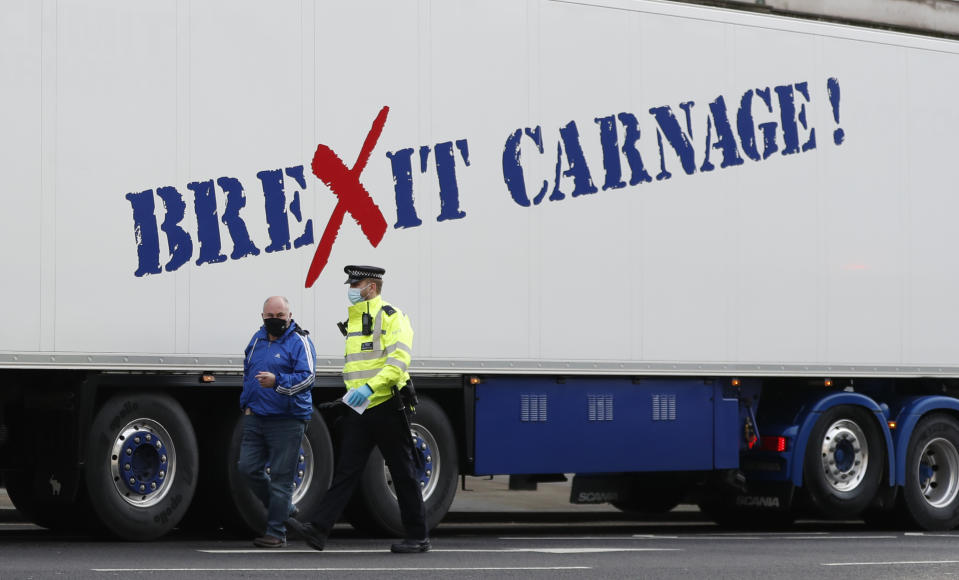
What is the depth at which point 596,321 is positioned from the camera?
44.6 feet

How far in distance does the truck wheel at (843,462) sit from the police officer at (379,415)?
479cm

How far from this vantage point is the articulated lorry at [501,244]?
37.6ft

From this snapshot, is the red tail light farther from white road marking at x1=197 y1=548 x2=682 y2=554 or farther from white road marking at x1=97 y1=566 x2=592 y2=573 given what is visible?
white road marking at x1=97 y1=566 x2=592 y2=573

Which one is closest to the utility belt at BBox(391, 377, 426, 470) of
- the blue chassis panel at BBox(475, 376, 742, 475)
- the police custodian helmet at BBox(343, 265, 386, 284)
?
the police custodian helmet at BBox(343, 265, 386, 284)

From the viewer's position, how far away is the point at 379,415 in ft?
36.6

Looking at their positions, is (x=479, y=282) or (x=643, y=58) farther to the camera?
(x=643, y=58)

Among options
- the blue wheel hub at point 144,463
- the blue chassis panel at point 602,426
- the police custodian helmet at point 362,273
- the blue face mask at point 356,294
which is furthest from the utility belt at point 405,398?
the blue chassis panel at point 602,426

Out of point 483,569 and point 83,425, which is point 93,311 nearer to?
point 83,425

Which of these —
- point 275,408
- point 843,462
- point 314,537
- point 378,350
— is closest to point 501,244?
point 378,350

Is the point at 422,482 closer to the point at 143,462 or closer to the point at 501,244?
the point at 501,244

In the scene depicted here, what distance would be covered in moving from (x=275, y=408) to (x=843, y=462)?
227 inches

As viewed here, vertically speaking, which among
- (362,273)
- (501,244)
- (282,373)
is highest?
(501,244)

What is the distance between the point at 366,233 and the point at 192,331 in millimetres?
1522

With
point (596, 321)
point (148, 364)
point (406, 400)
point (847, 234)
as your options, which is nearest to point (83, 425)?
point (148, 364)
